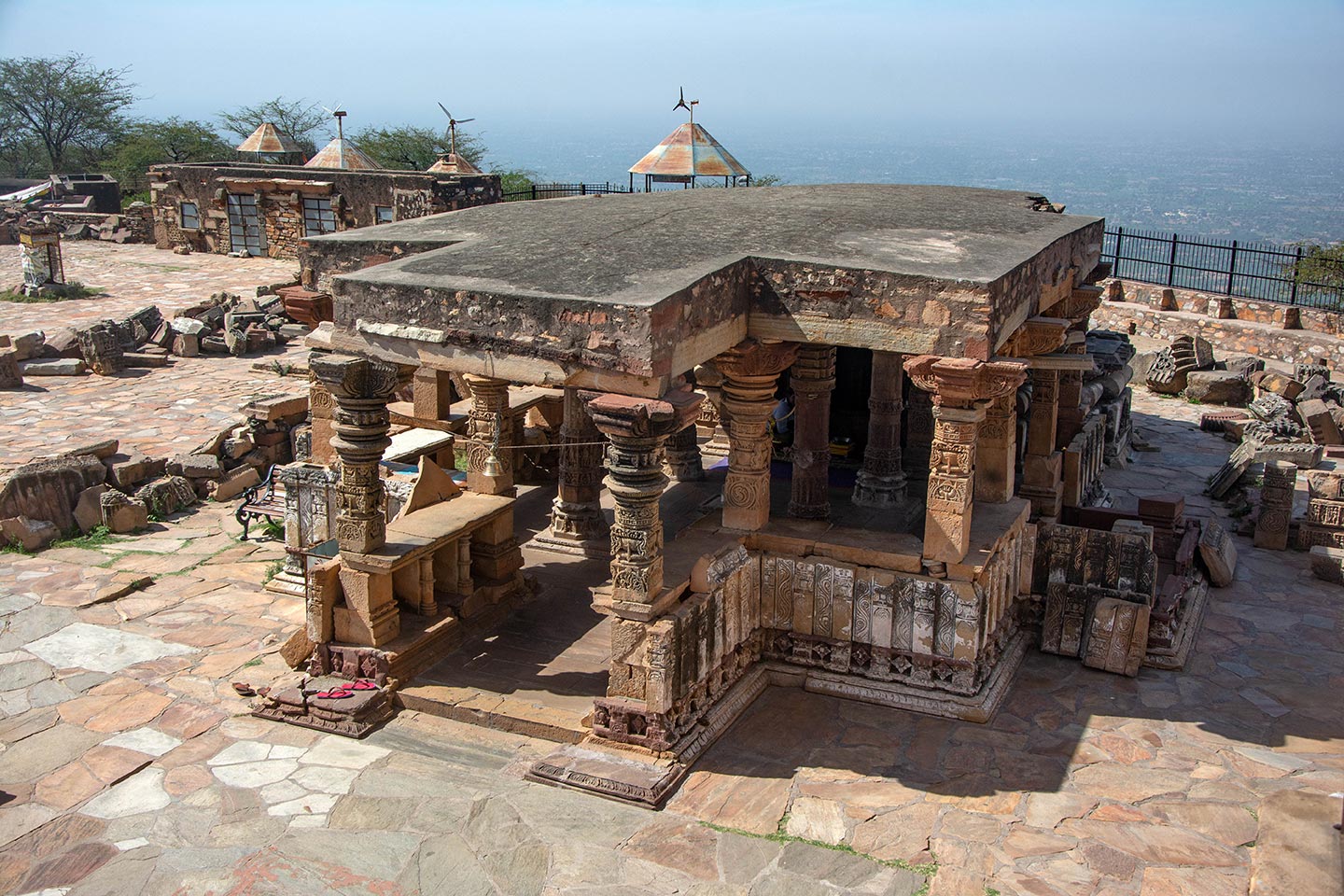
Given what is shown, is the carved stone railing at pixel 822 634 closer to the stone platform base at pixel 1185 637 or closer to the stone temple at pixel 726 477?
the stone temple at pixel 726 477

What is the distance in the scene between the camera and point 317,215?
93.4 feet

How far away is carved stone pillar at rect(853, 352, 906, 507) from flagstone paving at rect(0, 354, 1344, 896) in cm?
203

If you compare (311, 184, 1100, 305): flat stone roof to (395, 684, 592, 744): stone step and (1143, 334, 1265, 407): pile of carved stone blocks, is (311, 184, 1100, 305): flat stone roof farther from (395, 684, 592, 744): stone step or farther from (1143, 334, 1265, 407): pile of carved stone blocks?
(1143, 334, 1265, 407): pile of carved stone blocks

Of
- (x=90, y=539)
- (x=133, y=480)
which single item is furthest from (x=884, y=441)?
(x=133, y=480)

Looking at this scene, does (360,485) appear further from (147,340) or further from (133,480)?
(147,340)

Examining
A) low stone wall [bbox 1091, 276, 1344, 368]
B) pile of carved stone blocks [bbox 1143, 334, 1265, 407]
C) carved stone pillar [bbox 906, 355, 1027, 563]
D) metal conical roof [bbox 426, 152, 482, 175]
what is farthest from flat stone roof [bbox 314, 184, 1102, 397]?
metal conical roof [bbox 426, 152, 482, 175]

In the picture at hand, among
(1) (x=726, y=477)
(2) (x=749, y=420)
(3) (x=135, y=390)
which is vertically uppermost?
(2) (x=749, y=420)

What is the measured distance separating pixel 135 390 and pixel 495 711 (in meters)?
11.8

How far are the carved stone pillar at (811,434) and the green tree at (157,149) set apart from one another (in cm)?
3785

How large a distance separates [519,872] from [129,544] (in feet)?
21.4

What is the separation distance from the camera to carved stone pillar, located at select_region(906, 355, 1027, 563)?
22.5 ft

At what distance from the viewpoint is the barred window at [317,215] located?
28109 millimetres

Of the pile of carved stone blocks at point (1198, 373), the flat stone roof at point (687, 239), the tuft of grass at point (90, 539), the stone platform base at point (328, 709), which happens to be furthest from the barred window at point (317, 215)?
the stone platform base at point (328, 709)

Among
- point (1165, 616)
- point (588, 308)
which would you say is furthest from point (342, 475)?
point (1165, 616)
